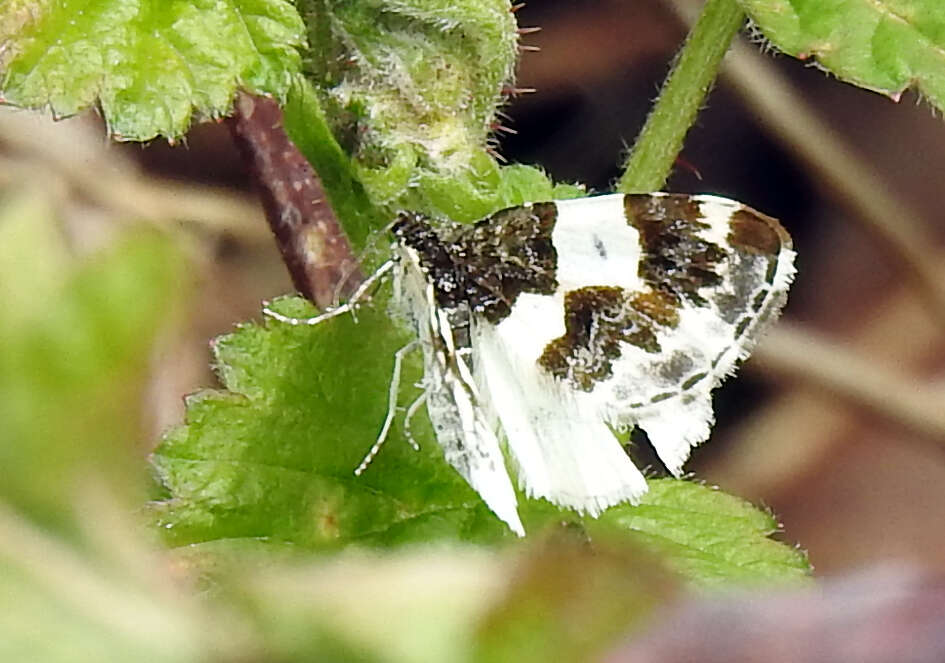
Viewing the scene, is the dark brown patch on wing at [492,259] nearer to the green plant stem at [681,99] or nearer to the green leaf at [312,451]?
the green leaf at [312,451]

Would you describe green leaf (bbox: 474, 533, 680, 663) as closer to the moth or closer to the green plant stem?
the moth

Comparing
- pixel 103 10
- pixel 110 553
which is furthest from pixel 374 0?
pixel 110 553

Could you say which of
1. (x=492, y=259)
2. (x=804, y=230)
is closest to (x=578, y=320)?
(x=492, y=259)

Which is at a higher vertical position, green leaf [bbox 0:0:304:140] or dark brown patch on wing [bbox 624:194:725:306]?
green leaf [bbox 0:0:304:140]

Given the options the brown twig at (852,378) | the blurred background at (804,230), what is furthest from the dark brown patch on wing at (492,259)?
the brown twig at (852,378)

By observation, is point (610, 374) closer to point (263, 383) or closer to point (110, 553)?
point (263, 383)

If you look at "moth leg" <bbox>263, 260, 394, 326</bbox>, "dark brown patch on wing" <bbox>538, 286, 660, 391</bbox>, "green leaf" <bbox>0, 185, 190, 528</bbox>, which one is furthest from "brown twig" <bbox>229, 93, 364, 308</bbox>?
"green leaf" <bbox>0, 185, 190, 528</bbox>
